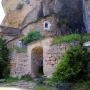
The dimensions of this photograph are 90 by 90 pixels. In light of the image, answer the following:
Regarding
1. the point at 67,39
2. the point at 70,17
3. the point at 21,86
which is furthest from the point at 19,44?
the point at 21,86

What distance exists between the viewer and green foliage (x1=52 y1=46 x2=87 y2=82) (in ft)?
66.4

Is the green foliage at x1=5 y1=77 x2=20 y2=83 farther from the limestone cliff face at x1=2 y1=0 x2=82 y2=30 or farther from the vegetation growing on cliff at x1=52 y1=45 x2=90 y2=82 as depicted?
the limestone cliff face at x1=2 y1=0 x2=82 y2=30

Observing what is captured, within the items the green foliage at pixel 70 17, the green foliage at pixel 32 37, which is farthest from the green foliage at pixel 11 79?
the green foliage at pixel 70 17

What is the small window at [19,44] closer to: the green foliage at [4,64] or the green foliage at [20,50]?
the green foliage at [20,50]

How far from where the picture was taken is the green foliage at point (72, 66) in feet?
66.4

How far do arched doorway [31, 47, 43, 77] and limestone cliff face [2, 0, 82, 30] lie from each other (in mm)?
7290

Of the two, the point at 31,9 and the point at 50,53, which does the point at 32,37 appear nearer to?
the point at 50,53

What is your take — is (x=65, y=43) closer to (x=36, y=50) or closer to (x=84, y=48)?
(x=84, y=48)

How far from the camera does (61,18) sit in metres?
32.2

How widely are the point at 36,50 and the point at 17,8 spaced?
1667cm

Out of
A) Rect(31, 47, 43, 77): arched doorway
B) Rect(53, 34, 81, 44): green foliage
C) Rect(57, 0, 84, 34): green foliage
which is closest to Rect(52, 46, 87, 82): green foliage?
Rect(53, 34, 81, 44): green foliage

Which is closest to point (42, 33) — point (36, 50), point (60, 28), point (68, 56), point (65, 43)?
point (60, 28)

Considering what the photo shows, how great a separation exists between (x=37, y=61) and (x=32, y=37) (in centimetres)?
334

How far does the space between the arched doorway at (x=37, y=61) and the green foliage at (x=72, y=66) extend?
15.6 feet
